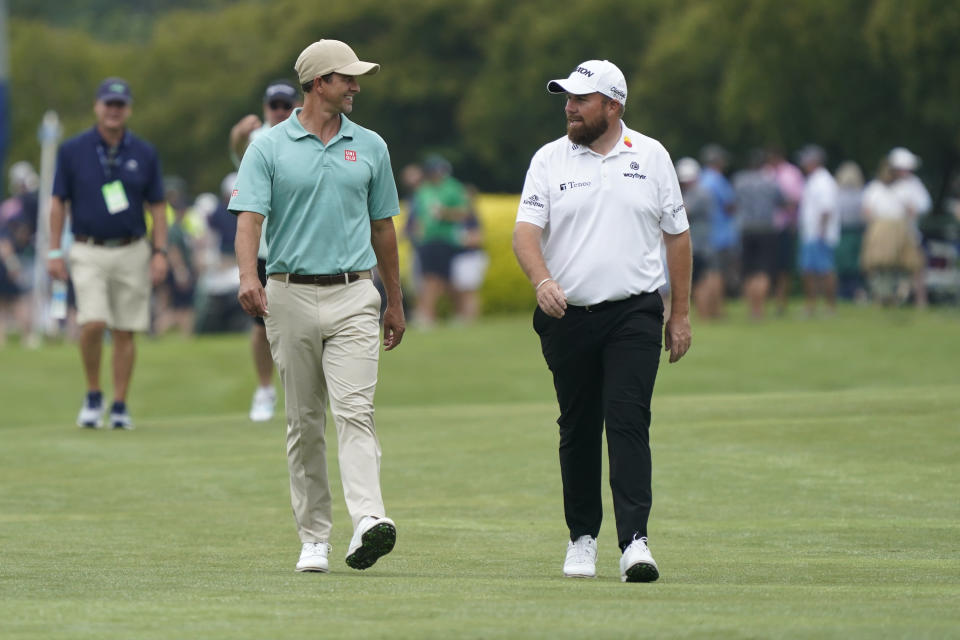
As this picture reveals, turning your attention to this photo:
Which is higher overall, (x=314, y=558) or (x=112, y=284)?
(x=112, y=284)

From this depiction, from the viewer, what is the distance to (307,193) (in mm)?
8312

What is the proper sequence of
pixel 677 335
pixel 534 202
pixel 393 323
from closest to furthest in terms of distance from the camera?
pixel 534 202, pixel 677 335, pixel 393 323

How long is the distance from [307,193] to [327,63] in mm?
571

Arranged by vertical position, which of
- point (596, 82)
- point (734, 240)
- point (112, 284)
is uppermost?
point (596, 82)

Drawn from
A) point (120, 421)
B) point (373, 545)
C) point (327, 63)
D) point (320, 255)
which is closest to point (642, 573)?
point (373, 545)

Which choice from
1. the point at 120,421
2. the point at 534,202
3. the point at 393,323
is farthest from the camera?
the point at 120,421

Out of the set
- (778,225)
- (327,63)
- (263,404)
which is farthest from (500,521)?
(778,225)

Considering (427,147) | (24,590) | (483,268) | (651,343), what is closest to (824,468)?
(651,343)

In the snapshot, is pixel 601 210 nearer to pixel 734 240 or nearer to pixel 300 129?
pixel 300 129

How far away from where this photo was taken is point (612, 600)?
7.15 meters

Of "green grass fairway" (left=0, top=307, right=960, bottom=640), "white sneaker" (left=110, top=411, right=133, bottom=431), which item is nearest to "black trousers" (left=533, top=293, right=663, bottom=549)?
"green grass fairway" (left=0, top=307, right=960, bottom=640)

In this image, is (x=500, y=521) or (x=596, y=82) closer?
(x=596, y=82)

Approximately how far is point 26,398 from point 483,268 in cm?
1105

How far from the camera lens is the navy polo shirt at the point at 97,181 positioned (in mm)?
14359
